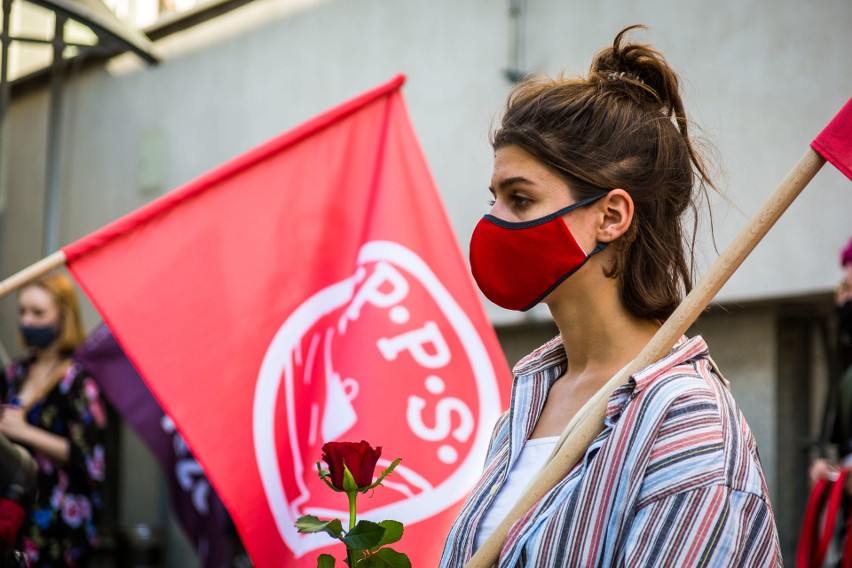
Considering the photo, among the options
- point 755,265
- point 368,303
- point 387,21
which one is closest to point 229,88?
point 387,21

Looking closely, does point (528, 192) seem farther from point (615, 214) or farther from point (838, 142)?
point (838, 142)

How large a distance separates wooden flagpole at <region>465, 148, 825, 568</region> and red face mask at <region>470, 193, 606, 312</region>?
0.28 m

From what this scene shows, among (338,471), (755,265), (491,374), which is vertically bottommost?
(755,265)

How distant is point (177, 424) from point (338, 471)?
163 centimetres

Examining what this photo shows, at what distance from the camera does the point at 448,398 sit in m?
3.61

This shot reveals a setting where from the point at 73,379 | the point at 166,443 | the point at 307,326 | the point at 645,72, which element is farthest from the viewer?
the point at 166,443

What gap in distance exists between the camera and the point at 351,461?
187 cm

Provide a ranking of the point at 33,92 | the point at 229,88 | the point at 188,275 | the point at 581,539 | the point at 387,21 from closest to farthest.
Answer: the point at 581,539, the point at 188,275, the point at 387,21, the point at 229,88, the point at 33,92

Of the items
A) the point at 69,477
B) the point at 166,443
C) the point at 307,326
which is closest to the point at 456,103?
the point at 166,443

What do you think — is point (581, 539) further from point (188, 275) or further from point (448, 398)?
point (188, 275)

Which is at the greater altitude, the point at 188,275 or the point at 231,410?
the point at 188,275

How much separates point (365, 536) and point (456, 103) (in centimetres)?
502

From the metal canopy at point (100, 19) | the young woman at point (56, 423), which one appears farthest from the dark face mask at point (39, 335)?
the metal canopy at point (100, 19)

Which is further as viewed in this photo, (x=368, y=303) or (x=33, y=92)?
(x=33, y=92)
